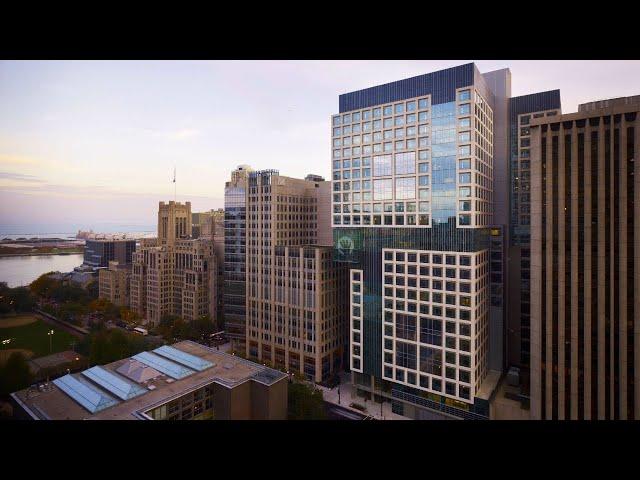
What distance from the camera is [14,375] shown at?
1695cm

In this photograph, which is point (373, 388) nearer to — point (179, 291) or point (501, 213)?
point (501, 213)

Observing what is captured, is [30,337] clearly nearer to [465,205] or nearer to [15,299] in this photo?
[15,299]

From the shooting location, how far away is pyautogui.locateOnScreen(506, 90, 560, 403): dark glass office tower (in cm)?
2400

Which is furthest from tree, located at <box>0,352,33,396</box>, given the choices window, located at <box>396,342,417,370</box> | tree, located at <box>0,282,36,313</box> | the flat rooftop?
window, located at <box>396,342,417,370</box>

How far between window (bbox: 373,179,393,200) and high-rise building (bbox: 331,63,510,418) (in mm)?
68

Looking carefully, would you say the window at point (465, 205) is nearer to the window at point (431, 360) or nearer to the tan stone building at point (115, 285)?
the window at point (431, 360)

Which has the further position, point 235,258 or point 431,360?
point 235,258

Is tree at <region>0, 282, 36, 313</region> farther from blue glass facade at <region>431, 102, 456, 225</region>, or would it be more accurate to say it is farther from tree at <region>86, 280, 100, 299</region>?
blue glass facade at <region>431, 102, 456, 225</region>

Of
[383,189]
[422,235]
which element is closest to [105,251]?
[383,189]

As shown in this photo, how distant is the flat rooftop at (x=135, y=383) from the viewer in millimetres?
13836

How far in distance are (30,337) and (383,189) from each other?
24.5m

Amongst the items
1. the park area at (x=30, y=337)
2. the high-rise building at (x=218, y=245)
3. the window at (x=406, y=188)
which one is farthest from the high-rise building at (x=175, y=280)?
the window at (x=406, y=188)
